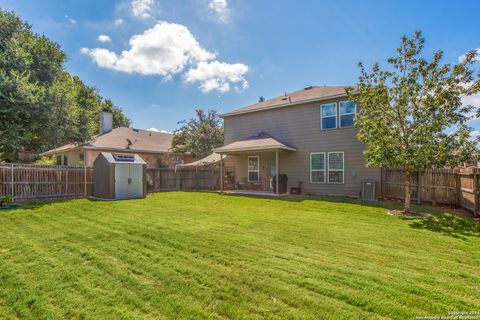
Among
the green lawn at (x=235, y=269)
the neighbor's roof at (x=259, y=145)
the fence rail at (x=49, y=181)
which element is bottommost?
the green lawn at (x=235, y=269)

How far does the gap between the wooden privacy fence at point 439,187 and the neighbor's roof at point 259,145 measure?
16.9ft

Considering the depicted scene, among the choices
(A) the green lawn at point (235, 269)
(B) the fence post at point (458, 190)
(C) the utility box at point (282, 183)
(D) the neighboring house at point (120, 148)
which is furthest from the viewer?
(D) the neighboring house at point (120, 148)

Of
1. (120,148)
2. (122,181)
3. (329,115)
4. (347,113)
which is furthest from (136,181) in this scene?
(347,113)

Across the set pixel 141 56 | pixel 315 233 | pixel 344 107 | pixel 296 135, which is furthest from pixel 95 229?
pixel 141 56

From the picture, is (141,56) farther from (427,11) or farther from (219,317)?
(219,317)

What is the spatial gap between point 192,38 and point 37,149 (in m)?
19.0

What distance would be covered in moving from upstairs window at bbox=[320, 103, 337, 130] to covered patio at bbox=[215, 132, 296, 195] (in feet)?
7.34

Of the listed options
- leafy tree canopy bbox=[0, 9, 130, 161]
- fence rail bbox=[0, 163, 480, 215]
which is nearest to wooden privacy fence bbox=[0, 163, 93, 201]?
fence rail bbox=[0, 163, 480, 215]

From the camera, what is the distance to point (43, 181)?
40.5 feet

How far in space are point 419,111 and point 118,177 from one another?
1337cm

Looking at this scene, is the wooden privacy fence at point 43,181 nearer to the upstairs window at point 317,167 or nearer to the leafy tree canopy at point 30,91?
the leafy tree canopy at point 30,91

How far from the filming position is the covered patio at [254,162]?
1453cm

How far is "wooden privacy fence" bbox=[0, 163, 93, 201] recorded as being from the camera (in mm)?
11359

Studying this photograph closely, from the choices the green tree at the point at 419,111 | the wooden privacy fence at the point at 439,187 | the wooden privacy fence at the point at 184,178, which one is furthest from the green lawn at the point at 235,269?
the wooden privacy fence at the point at 184,178
